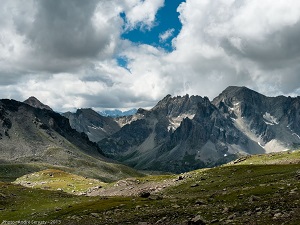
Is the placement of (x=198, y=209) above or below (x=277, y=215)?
below

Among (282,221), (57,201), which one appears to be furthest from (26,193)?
(282,221)

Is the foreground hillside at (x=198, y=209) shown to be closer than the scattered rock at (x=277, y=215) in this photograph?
No

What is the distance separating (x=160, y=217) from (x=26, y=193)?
2008 inches

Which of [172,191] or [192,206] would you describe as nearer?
[192,206]

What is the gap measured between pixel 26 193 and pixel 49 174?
314 ft

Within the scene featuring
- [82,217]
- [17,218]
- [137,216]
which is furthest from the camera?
[17,218]

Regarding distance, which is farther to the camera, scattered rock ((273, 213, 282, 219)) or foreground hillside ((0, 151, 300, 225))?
foreground hillside ((0, 151, 300, 225))

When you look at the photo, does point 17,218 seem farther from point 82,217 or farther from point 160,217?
point 160,217

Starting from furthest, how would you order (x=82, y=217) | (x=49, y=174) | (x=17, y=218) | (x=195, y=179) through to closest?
(x=49, y=174)
(x=195, y=179)
(x=17, y=218)
(x=82, y=217)

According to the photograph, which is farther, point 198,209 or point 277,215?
point 198,209

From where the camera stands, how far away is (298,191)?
3709cm

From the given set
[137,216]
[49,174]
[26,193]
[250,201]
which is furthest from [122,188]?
[49,174]

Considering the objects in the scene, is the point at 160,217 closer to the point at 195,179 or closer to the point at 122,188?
the point at 195,179

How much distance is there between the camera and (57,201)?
6956cm
